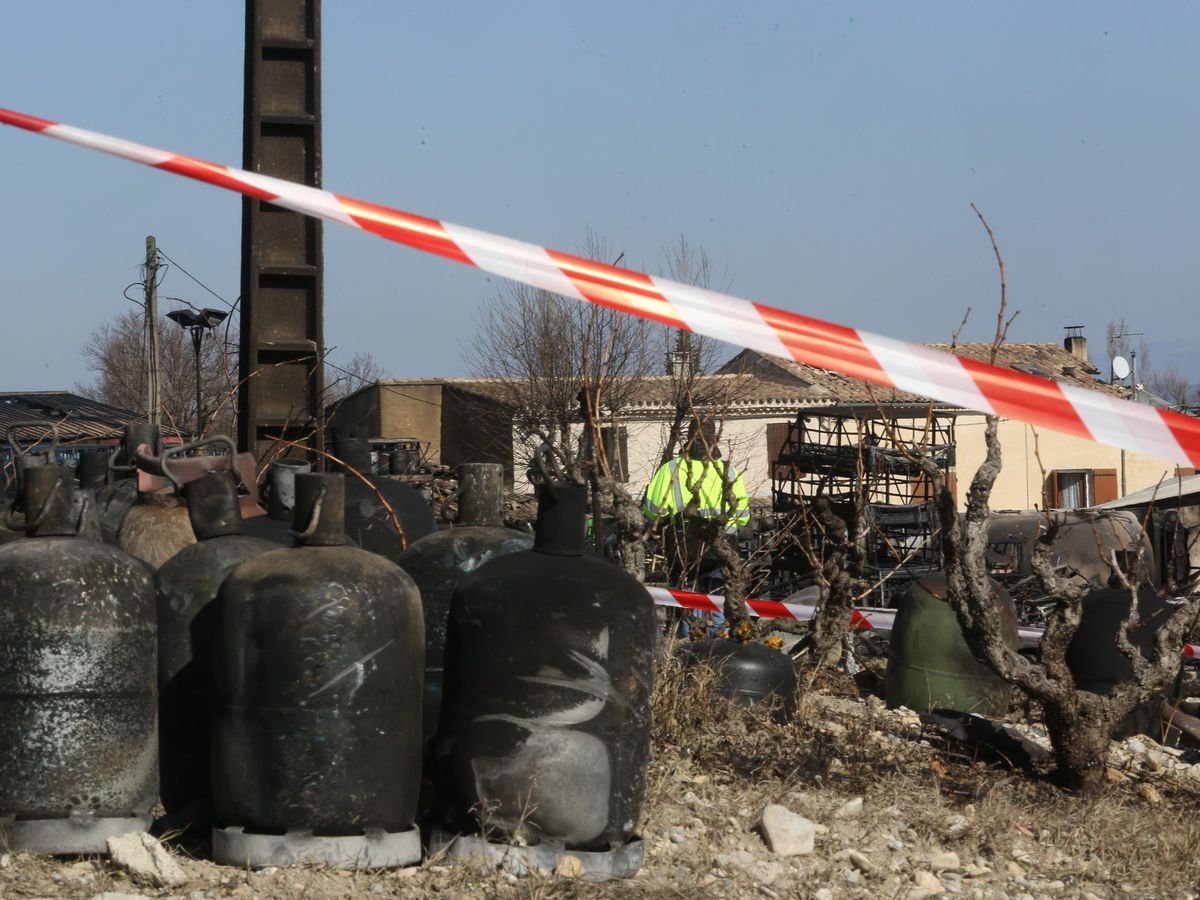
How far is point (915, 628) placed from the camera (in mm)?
8820

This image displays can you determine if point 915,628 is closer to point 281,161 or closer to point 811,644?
point 811,644

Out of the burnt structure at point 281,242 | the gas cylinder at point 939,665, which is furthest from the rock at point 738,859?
the burnt structure at point 281,242

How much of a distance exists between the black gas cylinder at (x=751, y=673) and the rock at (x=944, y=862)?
212 cm

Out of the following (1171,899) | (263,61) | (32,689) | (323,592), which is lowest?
(1171,899)

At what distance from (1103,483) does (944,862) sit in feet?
123

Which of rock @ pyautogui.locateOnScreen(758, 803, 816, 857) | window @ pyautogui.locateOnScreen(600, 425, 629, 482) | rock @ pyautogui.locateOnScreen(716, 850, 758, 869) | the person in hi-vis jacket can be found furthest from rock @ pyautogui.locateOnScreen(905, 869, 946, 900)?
the person in hi-vis jacket

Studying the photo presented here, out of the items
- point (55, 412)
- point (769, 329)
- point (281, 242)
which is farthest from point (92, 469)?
point (55, 412)

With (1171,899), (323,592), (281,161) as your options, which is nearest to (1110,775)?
(1171,899)

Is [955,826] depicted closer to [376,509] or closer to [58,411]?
[376,509]

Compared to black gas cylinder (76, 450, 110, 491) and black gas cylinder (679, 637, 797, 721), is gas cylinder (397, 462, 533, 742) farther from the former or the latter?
black gas cylinder (76, 450, 110, 491)

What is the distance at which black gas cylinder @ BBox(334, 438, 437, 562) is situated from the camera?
6.89m

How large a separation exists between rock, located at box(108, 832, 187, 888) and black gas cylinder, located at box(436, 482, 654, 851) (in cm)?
87

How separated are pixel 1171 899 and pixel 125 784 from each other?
3.48 meters

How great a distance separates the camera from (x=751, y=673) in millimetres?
7203
